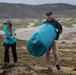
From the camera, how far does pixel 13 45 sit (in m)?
12.1

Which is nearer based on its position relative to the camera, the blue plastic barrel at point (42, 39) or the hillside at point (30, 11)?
the blue plastic barrel at point (42, 39)

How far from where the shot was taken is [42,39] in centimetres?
1054

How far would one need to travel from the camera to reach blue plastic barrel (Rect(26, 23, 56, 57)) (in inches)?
416

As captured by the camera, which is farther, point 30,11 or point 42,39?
point 30,11

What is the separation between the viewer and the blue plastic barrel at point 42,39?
34.7 feet

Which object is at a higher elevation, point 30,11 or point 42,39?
point 42,39

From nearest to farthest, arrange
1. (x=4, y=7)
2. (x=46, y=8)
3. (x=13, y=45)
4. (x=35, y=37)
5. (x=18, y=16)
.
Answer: (x=35, y=37), (x=13, y=45), (x=18, y=16), (x=4, y=7), (x=46, y=8)

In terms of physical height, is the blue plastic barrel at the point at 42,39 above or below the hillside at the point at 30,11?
above

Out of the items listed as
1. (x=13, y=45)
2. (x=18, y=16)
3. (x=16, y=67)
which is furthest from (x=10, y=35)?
(x=18, y=16)

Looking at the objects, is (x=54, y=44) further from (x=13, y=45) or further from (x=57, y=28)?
(x=13, y=45)

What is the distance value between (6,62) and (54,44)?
211 centimetres

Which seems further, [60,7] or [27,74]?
[60,7]

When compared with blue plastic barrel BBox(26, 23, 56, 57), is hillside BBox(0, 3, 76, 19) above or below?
below

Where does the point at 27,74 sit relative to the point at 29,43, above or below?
below
